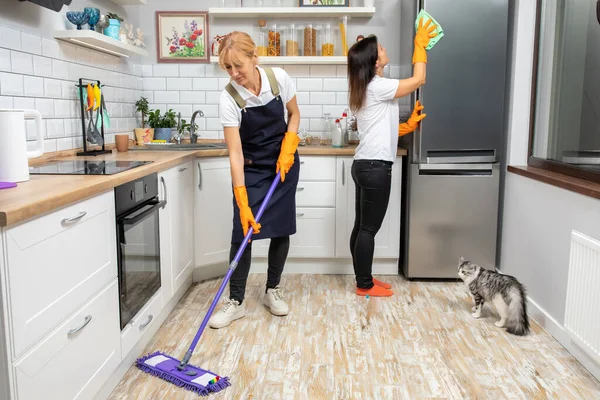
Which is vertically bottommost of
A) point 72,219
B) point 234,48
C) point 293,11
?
point 72,219

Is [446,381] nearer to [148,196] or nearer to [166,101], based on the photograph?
[148,196]

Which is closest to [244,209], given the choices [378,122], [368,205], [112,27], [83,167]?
[83,167]

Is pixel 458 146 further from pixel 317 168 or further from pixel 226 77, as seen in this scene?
pixel 226 77

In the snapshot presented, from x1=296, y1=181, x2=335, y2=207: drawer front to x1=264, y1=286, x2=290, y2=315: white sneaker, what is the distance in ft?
2.53

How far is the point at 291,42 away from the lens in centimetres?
389

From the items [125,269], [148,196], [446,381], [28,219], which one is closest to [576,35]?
[446,381]

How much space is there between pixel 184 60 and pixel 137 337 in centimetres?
233

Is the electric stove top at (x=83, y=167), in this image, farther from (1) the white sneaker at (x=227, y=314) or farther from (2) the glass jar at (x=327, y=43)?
(2) the glass jar at (x=327, y=43)

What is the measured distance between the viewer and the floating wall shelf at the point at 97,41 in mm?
2783

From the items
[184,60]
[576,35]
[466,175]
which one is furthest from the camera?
[184,60]

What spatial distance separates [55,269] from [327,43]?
9.13ft

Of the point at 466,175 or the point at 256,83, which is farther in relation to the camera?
the point at 466,175

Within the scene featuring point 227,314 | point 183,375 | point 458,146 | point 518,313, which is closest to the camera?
point 183,375

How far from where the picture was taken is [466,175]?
3434 millimetres
